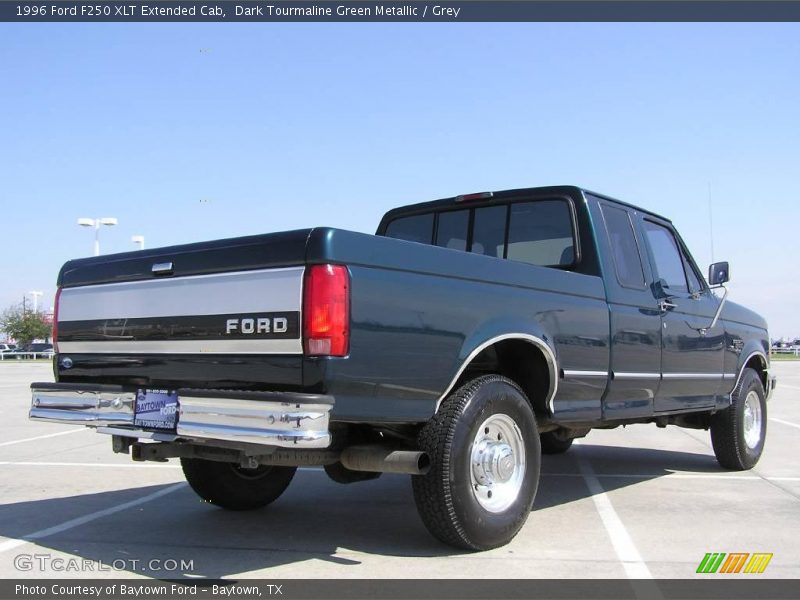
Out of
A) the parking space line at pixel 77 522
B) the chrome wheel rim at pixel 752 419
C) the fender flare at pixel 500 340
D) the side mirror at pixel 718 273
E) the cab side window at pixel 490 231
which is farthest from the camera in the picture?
the chrome wheel rim at pixel 752 419

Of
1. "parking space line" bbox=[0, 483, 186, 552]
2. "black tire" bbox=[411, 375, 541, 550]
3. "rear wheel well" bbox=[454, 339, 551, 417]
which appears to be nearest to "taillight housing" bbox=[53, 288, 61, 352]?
"parking space line" bbox=[0, 483, 186, 552]

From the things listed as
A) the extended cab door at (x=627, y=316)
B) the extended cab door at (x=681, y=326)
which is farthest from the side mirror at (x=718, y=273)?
the extended cab door at (x=627, y=316)

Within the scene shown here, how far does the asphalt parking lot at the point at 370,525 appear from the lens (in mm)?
4094

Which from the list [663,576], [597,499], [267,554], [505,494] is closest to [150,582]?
[267,554]

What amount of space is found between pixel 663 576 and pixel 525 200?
279 cm

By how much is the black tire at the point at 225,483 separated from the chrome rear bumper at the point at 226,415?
47.1 inches

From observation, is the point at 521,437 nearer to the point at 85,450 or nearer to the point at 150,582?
the point at 150,582

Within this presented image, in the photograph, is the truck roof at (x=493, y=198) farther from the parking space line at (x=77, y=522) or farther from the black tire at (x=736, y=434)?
the parking space line at (x=77, y=522)

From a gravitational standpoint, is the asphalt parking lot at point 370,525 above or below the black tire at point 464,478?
below

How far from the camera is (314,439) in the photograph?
11.2ft

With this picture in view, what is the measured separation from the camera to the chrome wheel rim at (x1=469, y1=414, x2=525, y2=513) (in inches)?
170

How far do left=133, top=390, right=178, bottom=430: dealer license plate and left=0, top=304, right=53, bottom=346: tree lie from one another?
89.5 metres

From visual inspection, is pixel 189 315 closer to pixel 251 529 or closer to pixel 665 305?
pixel 251 529

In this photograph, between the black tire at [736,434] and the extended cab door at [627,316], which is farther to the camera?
the black tire at [736,434]
